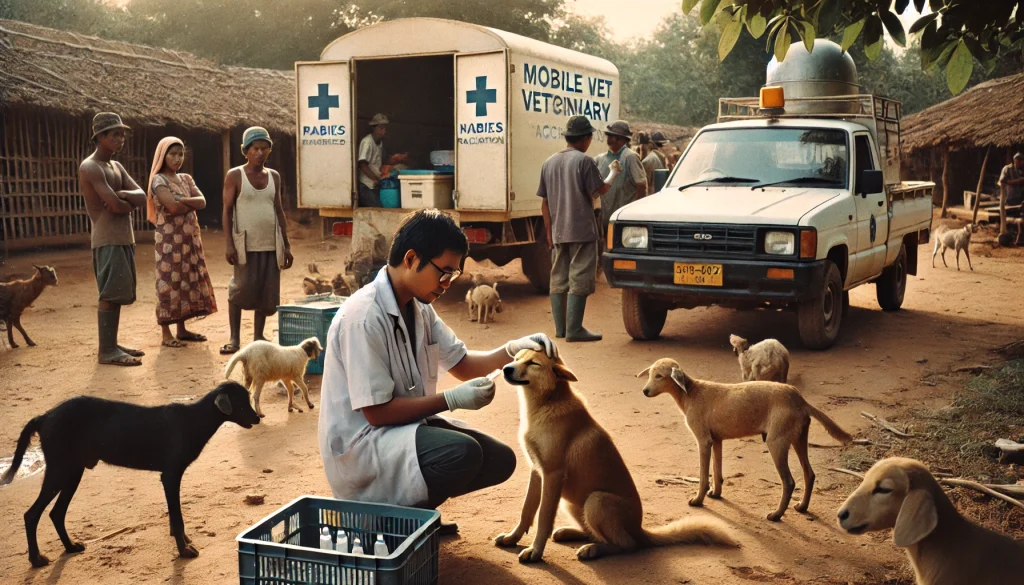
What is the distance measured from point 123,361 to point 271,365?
7.49 feet

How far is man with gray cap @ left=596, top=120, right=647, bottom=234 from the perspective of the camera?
10930mm

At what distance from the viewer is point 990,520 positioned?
457 cm

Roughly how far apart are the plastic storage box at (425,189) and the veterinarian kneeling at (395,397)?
7.42m

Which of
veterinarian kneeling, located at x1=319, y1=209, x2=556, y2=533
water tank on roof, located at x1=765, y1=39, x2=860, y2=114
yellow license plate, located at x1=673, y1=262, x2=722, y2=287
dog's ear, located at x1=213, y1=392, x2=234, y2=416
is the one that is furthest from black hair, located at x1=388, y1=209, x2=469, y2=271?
water tank on roof, located at x1=765, y1=39, x2=860, y2=114

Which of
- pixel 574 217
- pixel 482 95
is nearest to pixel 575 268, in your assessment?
pixel 574 217

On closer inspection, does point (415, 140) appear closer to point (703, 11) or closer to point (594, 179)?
point (594, 179)

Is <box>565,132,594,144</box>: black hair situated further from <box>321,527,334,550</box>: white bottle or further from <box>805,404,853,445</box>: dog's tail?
<box>321,527,334,550</box>: white bottle

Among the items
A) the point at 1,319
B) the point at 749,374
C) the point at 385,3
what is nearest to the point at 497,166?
the point at 749,374

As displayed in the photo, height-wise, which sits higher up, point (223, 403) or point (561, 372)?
A: point (561, 372)

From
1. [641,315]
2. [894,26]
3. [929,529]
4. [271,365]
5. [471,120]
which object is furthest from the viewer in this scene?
[471,120]

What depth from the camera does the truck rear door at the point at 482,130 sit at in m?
10.6

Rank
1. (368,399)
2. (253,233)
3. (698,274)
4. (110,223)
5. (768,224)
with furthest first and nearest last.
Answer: (253,233) → (698,274) → (110,223) → (768,224) → (368,399)

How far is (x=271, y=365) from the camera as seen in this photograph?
22.2 feet

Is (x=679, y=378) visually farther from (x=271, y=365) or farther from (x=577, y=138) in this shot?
(x=577, y=138)
